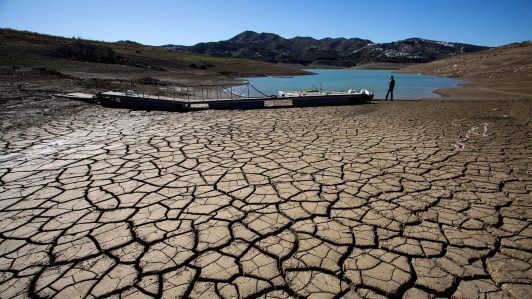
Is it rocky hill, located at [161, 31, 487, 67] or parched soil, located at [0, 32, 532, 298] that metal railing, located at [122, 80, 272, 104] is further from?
rocky hill, located at [161, 31, 487, 67]

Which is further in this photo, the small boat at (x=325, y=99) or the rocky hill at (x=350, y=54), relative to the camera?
the rocky hill at (x=350, y=54)

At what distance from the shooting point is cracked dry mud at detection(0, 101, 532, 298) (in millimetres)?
2305

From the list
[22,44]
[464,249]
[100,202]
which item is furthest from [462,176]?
[22,44]

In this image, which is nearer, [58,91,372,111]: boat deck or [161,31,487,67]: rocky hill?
[58,91,372,111]: boat deck

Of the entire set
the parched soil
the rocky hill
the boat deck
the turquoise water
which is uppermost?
the rocky hill

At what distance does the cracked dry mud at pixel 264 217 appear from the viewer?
230 centimetres

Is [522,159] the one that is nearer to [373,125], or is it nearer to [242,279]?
[373,125]

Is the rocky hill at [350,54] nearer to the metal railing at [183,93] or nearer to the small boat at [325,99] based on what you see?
the metal railing at [183,93]

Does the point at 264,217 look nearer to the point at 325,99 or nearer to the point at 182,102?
the point at 182,102

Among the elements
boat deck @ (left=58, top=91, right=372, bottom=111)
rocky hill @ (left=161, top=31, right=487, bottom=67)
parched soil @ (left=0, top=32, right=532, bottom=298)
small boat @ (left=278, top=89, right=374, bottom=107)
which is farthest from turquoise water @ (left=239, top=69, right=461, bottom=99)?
rocky hill @ (left=161, top=31, right=487, bottom=67)

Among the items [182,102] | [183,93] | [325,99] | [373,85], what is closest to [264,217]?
[182,102]

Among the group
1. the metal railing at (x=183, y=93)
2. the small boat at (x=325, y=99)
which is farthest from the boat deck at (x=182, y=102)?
the metal railing at (x=183, y=93)

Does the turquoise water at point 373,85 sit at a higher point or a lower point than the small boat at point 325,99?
higher

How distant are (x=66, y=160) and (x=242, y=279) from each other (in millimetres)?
4283
